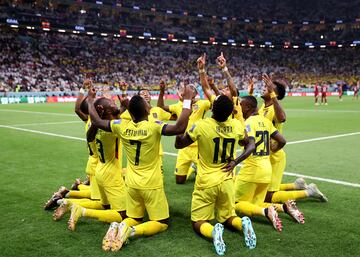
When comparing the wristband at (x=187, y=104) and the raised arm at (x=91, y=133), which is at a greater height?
the wristband at (x=187, y=104)

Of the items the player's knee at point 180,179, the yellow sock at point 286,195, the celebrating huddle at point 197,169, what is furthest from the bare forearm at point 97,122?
the player's knee at point 180,179

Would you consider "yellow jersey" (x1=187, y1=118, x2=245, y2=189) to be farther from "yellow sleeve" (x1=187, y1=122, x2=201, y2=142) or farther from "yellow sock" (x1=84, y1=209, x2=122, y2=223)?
"yellow sock" (x1=84, y1=209, x2=122, y2=223)

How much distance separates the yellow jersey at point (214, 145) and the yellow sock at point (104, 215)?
52.1 inches

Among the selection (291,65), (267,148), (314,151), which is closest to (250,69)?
(291,65)

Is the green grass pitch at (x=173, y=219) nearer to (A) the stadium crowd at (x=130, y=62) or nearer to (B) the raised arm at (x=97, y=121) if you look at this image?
(B) the raised arm at (x=97, y=121)

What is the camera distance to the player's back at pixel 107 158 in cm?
550

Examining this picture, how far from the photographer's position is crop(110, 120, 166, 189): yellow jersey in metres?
4.79

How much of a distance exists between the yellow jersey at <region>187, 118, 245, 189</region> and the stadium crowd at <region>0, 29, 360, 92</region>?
1640 inches

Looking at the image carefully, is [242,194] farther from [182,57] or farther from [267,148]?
[182,57]

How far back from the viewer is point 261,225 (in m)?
A: 5.37

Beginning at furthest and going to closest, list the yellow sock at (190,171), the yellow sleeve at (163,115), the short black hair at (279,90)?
1. the yellow sock at (190,171)
2. the yellow sleeve at (163,115)
3. the short black hair at (279,90)

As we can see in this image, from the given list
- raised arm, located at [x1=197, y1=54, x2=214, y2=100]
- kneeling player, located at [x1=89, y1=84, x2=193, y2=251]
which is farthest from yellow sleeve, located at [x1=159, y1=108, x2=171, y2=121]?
kneeling player, located at [x1=89, y1=84, x2=193, y2=251]

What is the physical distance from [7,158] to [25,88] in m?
35.4

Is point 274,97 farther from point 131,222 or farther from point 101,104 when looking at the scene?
point 131,222
